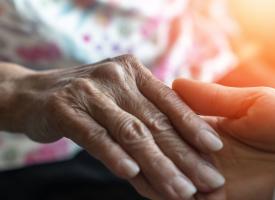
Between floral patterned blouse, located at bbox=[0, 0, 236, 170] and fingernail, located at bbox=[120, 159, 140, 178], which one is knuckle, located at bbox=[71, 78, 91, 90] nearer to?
fingernail, located at bbox=[120, 159, 140, 178]

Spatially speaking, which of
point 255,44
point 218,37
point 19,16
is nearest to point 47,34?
point 19,16

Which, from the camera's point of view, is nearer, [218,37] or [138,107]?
[138,107]

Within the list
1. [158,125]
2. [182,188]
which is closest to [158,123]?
[158,125]

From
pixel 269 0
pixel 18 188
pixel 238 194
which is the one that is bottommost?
pixel 18 188

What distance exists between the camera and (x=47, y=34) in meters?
1.12

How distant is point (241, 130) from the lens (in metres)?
0.83

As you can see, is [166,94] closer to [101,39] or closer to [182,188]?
[182,188]

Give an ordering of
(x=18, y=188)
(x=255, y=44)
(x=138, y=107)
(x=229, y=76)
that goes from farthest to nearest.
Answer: (x=255, y=44), (x=229, y=76), (x=18, y=188), (x=138, y=107)

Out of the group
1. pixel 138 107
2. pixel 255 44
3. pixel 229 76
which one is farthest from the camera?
pixel 255 44

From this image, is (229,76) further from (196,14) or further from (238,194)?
(238,194)

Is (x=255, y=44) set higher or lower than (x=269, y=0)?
lower

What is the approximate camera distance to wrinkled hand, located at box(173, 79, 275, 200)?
80 centimetres

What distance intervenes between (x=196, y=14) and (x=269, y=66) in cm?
24

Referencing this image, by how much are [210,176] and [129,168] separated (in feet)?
0.40
